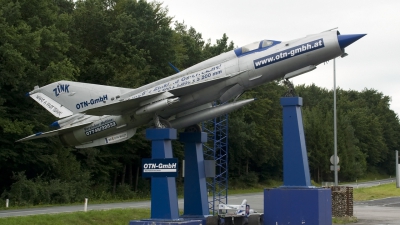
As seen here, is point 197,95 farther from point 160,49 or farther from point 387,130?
point 387,130

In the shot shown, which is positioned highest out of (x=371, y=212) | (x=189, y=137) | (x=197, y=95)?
(x=197, y=95)

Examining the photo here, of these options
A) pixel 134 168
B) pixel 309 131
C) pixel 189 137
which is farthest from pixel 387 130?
pixel 189 137

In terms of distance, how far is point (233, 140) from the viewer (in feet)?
197

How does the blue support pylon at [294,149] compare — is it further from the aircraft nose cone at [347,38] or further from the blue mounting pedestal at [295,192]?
the aircraft nose cone at [347,38]

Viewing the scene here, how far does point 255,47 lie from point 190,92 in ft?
7.75

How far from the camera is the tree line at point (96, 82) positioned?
120ft

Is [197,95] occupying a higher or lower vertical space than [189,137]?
higher

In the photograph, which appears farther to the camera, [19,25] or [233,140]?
[233,140]

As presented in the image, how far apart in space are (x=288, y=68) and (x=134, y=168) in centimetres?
3721

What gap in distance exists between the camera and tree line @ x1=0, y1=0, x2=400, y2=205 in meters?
36.4

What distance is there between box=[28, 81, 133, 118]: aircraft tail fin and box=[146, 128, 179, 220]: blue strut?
2.69m

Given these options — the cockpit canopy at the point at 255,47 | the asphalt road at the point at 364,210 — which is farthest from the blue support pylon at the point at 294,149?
the asphalt road at the point at 364,210

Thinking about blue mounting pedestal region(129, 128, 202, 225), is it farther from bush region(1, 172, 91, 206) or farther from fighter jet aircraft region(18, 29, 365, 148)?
bush region(1, 172, 91, 206)

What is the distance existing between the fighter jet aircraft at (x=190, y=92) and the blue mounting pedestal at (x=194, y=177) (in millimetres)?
579
